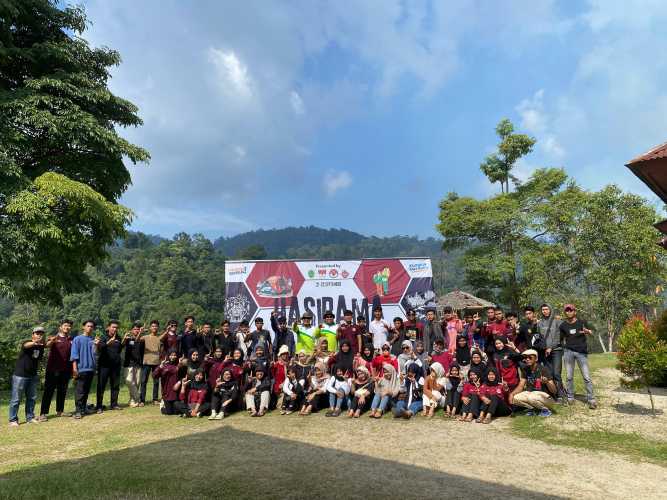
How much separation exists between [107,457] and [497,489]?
5.17 m

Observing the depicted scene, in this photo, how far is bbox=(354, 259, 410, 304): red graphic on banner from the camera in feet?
44.7

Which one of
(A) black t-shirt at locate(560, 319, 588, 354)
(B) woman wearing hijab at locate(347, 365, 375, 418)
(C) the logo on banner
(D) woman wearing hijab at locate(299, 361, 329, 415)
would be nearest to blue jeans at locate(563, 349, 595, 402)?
(A) black t-shirt at locate(560, 319, 588, 354)

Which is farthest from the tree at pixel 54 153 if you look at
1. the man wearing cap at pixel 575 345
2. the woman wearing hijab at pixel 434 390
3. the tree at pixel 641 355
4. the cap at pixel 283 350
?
the tree at pixel 641 355

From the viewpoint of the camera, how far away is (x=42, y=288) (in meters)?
12.8

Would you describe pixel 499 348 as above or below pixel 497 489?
above

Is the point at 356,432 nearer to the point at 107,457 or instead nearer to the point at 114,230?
the point at 107,457

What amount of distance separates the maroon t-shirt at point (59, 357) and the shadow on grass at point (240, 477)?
3.76 metres

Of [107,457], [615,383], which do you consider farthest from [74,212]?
[615,383]

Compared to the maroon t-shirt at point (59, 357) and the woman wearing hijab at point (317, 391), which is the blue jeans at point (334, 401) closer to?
the woman wearing hijab at point (317, 391)

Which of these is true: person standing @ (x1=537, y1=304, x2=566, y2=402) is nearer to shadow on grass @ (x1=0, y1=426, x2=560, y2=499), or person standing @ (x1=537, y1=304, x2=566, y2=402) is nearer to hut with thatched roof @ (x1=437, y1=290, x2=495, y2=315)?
shadow on grass @ (x1=0, y1=426, x2=560, y2=499)

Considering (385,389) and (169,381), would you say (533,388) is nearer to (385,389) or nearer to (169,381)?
(385,389)

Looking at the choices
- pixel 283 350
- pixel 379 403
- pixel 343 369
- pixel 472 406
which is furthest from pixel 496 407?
pixel 283 350

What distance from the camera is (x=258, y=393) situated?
9000 mm

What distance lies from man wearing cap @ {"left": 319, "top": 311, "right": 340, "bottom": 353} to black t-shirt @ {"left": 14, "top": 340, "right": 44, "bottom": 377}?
605 centimetres
